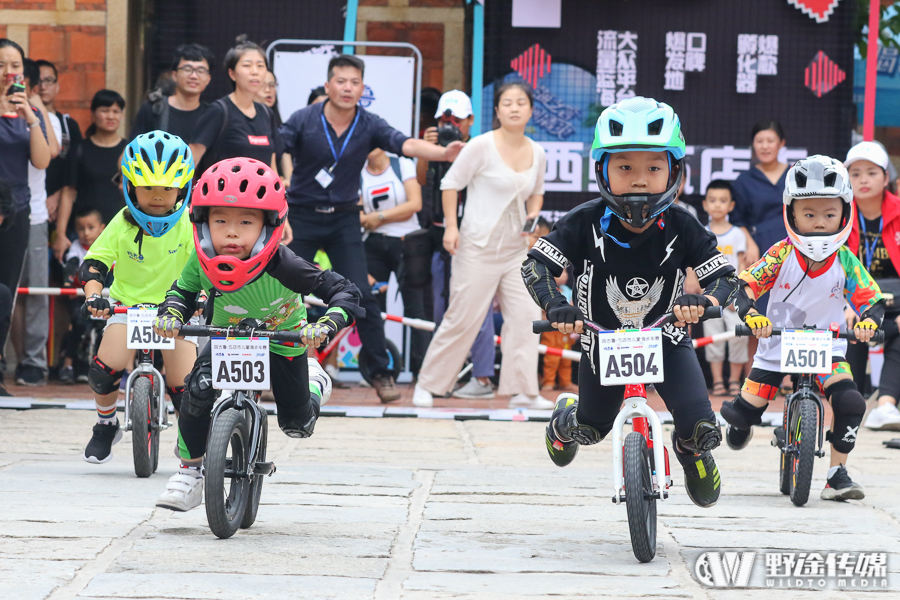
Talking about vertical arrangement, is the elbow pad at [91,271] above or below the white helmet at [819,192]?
below

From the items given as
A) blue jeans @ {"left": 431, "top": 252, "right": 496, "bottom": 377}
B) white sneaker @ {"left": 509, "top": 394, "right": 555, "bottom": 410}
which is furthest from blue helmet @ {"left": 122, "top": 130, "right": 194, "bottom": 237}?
white sneaker @ {"left": 509, "top": 394, "right": 555, "bottom": 410}

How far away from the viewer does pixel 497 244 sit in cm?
920

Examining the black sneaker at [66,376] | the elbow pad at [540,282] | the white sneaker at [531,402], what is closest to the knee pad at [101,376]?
the elbow pad at [540,282]

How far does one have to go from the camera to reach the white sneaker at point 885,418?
8.71 m

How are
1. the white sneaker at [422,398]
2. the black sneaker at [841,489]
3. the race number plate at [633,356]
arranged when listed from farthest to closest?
the white sneaker at [422,398], the black sneaker at [841,489], the race number plate at [633,356]

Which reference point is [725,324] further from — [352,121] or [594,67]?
[352,121]

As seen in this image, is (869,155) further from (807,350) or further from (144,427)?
(144,427)

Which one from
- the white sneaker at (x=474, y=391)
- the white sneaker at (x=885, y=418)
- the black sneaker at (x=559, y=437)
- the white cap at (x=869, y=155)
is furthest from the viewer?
the white sneaker at (x=474, y=391)

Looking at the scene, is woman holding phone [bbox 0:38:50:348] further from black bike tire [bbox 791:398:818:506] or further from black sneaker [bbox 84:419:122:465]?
black bike tire [bbox 791:398:818:506]

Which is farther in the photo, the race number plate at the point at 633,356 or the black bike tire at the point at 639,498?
the race number plate at the point at 633,356

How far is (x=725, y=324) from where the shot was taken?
1045cm

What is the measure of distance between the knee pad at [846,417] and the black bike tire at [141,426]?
10.9 ft
